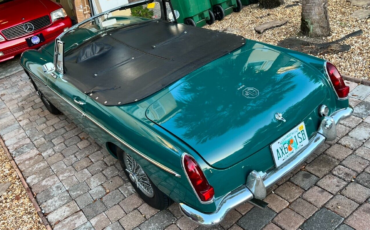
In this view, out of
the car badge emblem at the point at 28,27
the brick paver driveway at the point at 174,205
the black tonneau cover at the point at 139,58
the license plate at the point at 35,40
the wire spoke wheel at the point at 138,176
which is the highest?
the car badge emblem at the point at 28,27

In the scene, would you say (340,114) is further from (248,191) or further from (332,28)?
(332,28)

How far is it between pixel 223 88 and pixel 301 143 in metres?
0.75

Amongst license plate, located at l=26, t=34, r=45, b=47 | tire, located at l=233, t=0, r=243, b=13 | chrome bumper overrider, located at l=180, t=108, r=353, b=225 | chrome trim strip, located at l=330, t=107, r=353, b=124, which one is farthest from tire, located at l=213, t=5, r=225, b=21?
chrome bumper overrider, located at l=180, t=108, r=353, b=225

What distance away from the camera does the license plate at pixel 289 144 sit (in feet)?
8.11

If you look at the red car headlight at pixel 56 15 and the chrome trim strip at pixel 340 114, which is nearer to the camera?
the chrome trim strip at pixel 340 114

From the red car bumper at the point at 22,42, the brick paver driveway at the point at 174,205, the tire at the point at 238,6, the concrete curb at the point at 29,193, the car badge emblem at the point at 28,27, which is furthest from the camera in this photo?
the tire at the point at 238,6

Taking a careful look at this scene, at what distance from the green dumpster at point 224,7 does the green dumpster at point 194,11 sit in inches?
8.2

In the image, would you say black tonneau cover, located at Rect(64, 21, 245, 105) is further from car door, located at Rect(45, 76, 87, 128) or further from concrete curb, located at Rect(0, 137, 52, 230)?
concrete curb, located at Rect(0, 137, 52, 230)

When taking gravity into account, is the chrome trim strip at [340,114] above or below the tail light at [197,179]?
below

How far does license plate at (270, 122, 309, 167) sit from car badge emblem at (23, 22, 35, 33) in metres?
6.30

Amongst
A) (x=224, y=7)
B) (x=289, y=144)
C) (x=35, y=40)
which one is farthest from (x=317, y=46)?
(x=35, y=40)

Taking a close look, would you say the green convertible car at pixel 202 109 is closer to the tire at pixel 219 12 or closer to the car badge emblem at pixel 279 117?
the car badge emblem at pixel 279 117

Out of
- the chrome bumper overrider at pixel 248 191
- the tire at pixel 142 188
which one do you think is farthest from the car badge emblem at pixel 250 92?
the tire at pixel 142 188

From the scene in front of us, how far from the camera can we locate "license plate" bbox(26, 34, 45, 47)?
21.4ft
